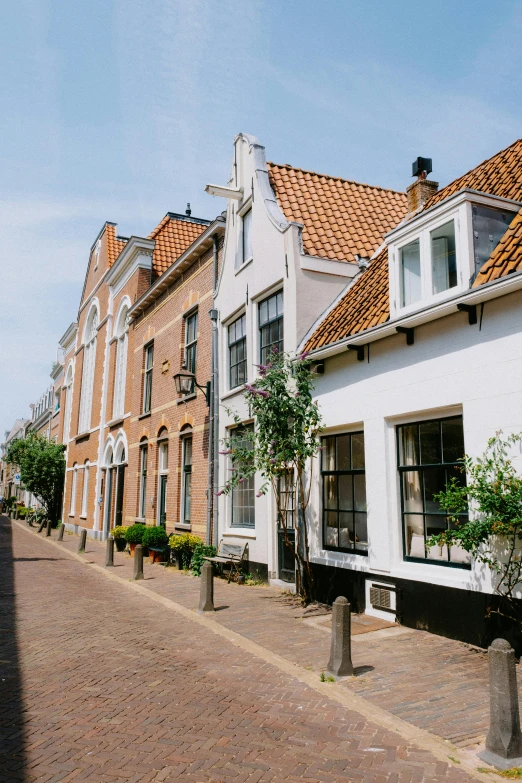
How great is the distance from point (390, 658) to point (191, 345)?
12.1 m

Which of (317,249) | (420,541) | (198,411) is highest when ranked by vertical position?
(317,249)

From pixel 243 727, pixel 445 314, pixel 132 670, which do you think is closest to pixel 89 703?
pixel 132 670

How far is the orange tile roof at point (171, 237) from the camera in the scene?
76.7ft

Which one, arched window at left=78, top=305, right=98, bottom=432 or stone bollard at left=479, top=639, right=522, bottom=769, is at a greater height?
arched window at left=78, top=305, right=98, bottom=432

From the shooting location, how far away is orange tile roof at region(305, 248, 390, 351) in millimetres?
10016

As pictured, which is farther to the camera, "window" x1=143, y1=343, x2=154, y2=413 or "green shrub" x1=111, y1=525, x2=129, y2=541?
"window" x1=143, y1=343, x2=154, y2=413

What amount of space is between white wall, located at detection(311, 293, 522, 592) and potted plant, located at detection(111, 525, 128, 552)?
10804 mm

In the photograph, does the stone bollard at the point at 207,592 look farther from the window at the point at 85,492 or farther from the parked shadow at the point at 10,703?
the window at the point at 85,492

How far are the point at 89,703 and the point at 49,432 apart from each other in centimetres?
4253

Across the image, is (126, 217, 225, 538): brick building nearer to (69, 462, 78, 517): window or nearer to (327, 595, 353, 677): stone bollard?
(327, 595, 353, 677): stone bollard

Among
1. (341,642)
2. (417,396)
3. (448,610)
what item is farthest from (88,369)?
(341,642)

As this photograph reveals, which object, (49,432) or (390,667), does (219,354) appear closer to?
(390,667)

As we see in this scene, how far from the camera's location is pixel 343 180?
15109mm

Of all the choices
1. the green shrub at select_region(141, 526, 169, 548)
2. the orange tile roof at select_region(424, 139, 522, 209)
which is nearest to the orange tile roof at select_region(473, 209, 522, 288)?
the orange tile roof at select_region(424, 139, 522, 209)
